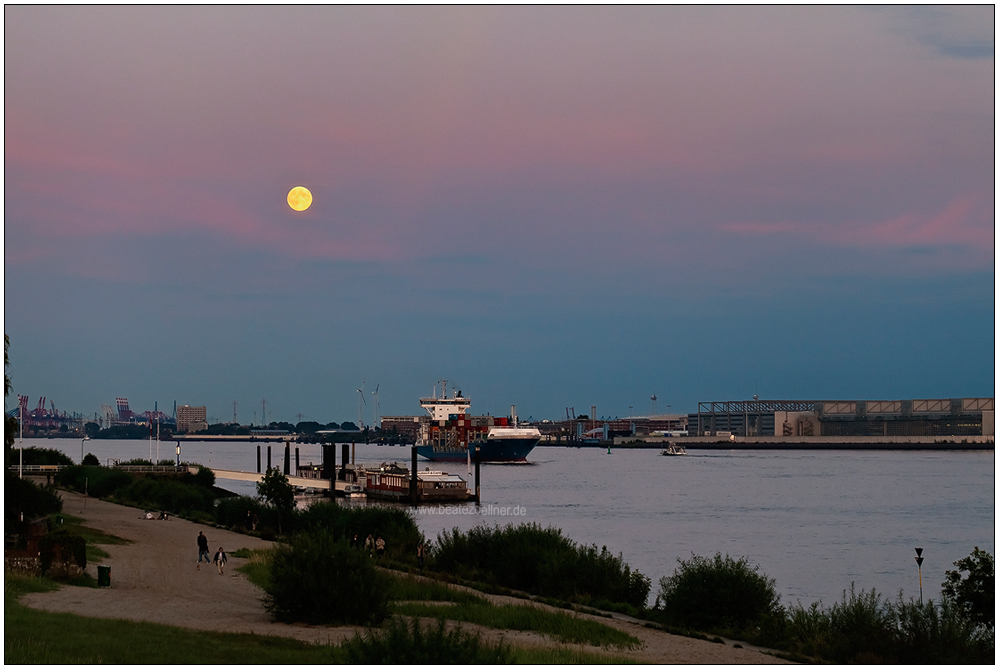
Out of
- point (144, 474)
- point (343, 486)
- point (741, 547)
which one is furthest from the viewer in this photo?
point (343, 486)

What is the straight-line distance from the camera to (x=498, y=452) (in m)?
149

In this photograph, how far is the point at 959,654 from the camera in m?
19.4

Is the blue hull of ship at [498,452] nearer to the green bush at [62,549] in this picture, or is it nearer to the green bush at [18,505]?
the green bush at [18,505]

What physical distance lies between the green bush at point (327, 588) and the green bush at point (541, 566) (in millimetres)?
7903

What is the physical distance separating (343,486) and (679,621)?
6278cm

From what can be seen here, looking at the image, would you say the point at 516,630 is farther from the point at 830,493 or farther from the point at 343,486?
the point at 830,493

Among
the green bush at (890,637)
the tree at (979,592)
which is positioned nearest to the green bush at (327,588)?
the green bush at (890,637)

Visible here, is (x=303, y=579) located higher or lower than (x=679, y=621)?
higher

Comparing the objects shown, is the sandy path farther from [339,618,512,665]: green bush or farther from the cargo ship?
the cargo ship

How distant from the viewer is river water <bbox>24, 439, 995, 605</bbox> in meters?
41.2

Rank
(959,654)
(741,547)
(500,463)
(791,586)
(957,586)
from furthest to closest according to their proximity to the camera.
→ (500,463)
(741,547)
(791,586)
(957,586)
(959,654)

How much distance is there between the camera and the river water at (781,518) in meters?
41.2

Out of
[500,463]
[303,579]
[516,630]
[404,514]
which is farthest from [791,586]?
[500,463]

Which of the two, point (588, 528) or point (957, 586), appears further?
point (588, 528)
